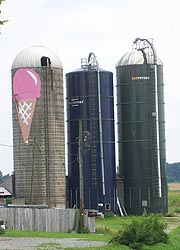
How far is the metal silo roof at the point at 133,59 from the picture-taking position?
61.2 metres

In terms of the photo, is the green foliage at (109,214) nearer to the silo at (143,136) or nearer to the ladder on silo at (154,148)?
the silo at (143,136)

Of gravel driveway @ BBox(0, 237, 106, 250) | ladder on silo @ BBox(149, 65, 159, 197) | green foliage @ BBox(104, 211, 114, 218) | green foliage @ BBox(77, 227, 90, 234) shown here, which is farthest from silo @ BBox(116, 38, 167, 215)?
gravel driveway @ BBox(0, 237, 106, 250)

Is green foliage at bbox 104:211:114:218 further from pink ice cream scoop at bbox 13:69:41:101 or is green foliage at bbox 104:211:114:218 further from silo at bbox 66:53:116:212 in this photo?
pink ice cream scoop at bbox 13:69:41:101

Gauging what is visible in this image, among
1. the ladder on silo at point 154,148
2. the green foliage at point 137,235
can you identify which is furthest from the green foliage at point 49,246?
the ladder on silo at point 154,148

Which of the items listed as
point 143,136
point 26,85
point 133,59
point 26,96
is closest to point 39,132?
point 26,96

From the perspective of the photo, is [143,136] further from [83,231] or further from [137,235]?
[137,235]

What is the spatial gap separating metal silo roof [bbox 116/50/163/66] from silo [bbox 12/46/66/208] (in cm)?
815

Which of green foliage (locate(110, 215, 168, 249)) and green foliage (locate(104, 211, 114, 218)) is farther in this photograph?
green foliage (locate(104, 211, 114, 218))

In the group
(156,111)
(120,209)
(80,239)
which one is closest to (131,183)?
(120,209)

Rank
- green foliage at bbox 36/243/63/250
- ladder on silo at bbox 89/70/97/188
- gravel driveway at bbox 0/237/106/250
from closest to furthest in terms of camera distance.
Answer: green foliage at bbox 36/243/63/250 → gravel driveway at bbox 0/237/106/250 → ladder on silo at bbox 89/70/97/188

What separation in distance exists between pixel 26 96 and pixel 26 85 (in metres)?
0.86

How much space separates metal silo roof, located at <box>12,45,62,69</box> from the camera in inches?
2176

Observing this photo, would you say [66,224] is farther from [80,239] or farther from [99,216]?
[99,216]

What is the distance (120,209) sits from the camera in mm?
59844
